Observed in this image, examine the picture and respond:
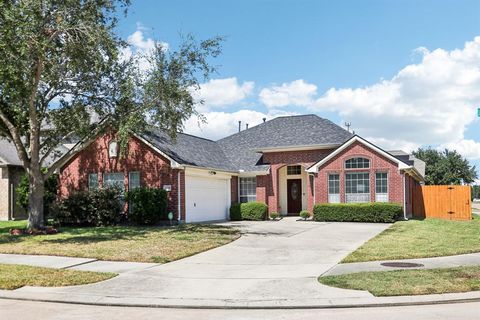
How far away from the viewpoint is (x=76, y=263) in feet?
41.2

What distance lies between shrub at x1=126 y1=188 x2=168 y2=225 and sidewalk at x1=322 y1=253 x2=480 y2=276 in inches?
515

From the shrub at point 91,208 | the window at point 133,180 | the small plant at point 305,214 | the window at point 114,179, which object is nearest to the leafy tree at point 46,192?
the shrub at point 91,208

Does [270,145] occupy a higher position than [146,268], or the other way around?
[270,145]

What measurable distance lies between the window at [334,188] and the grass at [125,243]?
27.9 feet

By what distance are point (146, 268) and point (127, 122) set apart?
8.17 meters

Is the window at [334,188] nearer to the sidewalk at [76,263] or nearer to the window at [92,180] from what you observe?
the window at [92,180]

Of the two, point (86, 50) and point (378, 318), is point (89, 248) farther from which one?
point (378, 318)

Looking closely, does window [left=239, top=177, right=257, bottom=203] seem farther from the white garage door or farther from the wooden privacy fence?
the wooden privacy fence

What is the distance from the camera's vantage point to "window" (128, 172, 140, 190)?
25312 mm

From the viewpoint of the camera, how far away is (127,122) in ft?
61.7

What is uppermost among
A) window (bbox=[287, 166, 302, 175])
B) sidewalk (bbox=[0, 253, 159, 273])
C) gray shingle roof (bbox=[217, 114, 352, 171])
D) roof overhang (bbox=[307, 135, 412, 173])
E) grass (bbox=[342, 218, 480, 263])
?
gray shingle roof (bbox=[217, 114, 352, 171])

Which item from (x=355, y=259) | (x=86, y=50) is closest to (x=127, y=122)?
(x=86, y=50)

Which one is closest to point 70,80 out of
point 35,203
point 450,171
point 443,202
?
point 35,203

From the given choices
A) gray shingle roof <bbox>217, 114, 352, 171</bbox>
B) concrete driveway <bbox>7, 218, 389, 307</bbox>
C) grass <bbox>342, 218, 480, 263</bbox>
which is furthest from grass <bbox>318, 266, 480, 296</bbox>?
gray shingle roof <bbox>217, 114, 352, 171</bbox>
